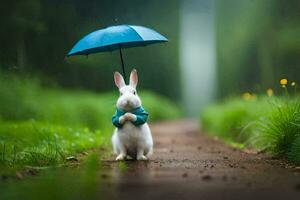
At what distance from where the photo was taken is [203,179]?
6184mm

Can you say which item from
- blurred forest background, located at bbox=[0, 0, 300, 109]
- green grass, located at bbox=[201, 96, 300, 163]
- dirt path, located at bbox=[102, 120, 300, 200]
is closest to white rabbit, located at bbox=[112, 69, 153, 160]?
dirt path, located at bbox=[102, 120, 300, 200]

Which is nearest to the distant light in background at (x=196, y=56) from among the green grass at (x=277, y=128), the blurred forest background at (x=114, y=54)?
the blurred forest background at (x=114, y=54)

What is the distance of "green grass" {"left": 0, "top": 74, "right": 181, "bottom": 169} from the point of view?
8164 millimetres

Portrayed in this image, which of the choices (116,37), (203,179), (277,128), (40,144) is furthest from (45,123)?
(203,179)

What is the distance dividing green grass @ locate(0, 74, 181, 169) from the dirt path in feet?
3.39

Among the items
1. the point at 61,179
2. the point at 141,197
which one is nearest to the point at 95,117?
the point at 61,179

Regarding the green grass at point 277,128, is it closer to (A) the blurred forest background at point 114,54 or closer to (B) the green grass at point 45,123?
(A) the blurred forest background at point 114,54

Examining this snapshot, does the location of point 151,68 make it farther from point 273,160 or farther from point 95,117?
point 273,160

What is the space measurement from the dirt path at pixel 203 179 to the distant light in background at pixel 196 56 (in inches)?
902

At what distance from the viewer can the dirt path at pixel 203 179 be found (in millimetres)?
5168

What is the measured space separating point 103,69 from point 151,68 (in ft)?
28.4

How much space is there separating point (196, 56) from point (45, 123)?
83.4 feet

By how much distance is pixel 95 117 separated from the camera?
1520 centimetres

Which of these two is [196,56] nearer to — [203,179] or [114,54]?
[114,54]
